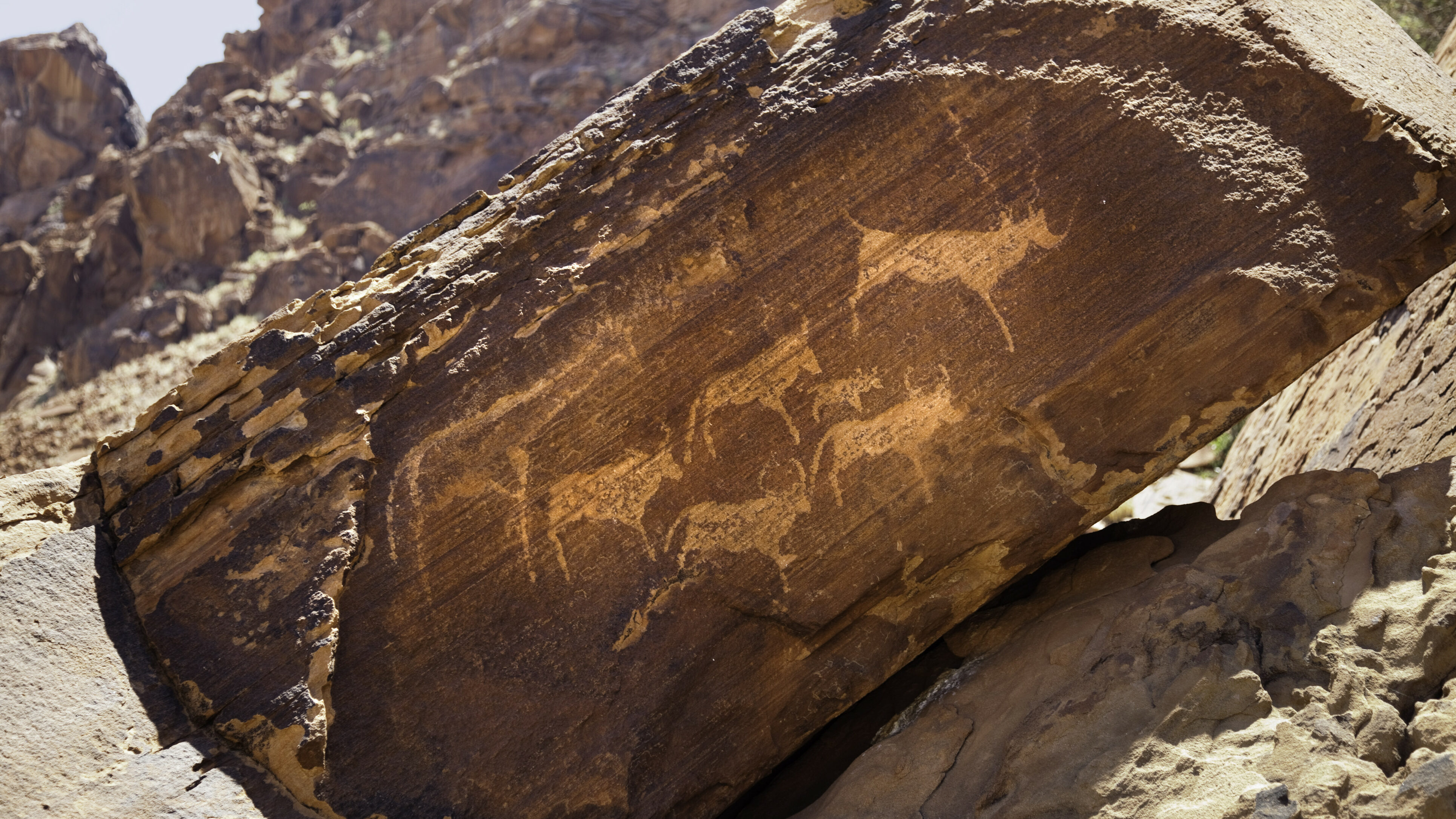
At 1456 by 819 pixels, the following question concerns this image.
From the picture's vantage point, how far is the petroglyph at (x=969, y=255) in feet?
10.0

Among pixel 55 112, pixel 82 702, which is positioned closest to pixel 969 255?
pixel 82 702

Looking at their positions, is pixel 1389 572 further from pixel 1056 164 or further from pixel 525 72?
pixel 525 72

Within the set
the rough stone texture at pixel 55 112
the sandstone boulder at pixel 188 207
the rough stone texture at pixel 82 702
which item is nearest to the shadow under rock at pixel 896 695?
the rough stone texture at pixel 82 702

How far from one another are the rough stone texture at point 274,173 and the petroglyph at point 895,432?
38.2 ft

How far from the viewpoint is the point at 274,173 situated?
16.3 m

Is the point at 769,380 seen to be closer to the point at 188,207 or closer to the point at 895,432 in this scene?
the point at 895,432

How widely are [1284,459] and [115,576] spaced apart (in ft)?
16.0

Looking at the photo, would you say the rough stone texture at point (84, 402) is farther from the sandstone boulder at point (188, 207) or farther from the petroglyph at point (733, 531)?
the petroglyph at point (733, 531)

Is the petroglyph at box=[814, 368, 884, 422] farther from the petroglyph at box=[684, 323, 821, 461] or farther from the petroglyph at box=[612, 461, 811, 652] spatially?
the petroglyph at box=[612, 461, 811, 652]

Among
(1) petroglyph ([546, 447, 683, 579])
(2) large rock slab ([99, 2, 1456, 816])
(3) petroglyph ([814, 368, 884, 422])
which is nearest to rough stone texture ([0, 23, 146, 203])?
(2) large rock slab ([99, 2, 1456, 816])

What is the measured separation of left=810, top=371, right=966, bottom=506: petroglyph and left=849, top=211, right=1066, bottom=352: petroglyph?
34 cm

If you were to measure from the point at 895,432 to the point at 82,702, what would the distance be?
2575mm

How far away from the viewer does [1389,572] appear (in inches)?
104

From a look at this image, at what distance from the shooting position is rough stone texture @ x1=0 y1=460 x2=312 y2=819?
258 centimetres
